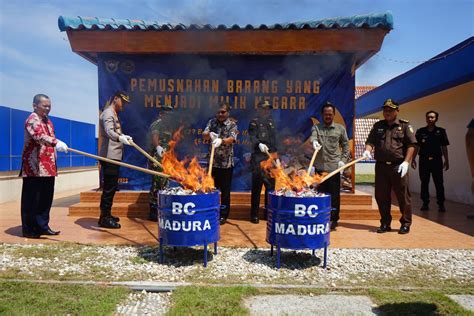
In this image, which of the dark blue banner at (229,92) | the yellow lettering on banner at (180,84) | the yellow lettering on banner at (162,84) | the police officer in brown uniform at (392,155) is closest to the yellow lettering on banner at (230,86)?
the dark blue banner at (229,92)

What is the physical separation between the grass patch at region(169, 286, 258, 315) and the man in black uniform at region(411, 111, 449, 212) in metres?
5.97

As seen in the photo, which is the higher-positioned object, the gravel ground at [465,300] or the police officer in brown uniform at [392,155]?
the police officer in brown uniform at [392,155]

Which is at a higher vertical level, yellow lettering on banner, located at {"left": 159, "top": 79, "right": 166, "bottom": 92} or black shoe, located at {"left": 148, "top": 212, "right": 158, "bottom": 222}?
yellow lettering on banner, located at {"left": 159, "top": 79, "right": 166, "bottom": 92}

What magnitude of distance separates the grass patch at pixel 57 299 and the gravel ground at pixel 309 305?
1.22 meters

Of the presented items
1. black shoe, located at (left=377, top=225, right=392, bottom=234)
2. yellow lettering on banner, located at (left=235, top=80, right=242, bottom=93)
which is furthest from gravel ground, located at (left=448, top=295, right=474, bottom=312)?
yellow lettering on banner, located at (left=235, top=80, right=242, bottom=93)

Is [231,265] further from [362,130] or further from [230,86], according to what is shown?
[362,130]

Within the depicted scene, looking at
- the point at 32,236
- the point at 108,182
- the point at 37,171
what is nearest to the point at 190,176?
the point at 108,182

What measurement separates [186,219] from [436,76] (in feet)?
25.3

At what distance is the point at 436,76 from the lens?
356 inches

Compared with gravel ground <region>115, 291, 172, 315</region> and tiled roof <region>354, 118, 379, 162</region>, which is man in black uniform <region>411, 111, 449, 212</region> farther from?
tiled roof <region>354, 118, 379, 162</region>

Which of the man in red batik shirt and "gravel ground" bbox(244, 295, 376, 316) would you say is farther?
the man in red batik shirt

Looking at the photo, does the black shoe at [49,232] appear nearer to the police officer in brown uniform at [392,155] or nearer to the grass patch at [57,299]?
the grass patch at [57,299]

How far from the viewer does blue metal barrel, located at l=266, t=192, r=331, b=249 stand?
13.5 ft

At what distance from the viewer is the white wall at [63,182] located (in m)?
8.77
